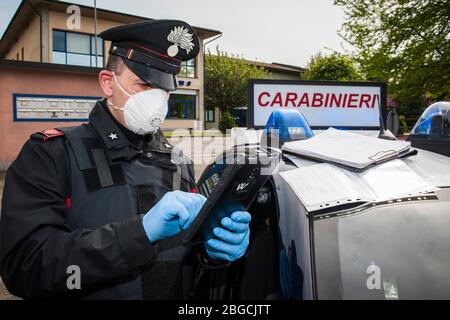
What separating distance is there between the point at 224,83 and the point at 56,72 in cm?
2463

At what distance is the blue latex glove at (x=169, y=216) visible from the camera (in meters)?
1.30

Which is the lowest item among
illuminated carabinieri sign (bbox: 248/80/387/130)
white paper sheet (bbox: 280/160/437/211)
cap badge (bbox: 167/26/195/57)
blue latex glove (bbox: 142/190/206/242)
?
blue latex glove (bbox: 142/190/206/242)

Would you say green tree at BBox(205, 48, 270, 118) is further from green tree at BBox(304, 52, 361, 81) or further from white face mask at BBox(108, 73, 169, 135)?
white face mask at BBox(108, 73, 169, 135)

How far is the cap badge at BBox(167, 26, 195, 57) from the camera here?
1.87m

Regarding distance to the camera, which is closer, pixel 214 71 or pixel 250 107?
pixel 250 107

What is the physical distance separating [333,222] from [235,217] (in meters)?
0.36

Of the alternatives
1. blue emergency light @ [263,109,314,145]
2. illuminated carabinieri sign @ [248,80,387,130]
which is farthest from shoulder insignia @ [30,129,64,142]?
illuminated carabinieri sign @ [248,80,387,130]

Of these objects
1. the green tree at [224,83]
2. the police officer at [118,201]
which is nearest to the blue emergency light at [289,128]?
the police officer at [118,201]

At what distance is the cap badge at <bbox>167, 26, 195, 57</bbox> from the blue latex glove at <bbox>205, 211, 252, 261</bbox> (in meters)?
0.92

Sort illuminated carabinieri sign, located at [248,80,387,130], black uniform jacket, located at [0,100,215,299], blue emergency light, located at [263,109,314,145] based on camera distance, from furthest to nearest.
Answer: illuminated carabinieri sign, located at [248,80,387,130]
blue emergency light, located at [263,109,314,145]
black uniform jacket, located at [0,100,215,299]

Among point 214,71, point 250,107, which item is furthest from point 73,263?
point 214,71

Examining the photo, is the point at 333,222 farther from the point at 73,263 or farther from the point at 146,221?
the point at 73,263

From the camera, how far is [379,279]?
51.9 inches
